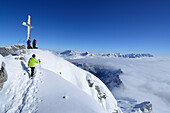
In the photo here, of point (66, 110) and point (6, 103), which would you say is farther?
point (6, 103)

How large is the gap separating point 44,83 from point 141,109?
6698 cm

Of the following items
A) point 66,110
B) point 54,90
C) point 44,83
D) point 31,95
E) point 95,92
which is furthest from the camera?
point 95,92

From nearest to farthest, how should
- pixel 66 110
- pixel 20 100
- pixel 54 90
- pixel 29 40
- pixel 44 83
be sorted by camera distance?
pixel 66 110, pixel 20 100, pixel 54 90, pixel 44 83, pixel 29 40

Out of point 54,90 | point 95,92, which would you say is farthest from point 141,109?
point 54,90

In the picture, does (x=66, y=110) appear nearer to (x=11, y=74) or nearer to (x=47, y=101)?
(x=47, y=101)

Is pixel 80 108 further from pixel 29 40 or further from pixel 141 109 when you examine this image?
pixel 141 109

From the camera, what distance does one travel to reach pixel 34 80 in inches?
386

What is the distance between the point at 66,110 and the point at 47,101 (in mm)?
1943

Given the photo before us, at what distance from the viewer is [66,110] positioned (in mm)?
6148

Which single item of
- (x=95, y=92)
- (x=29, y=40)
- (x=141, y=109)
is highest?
(x=29, y=40)

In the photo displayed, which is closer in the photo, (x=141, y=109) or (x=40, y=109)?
(x=40, y=109)

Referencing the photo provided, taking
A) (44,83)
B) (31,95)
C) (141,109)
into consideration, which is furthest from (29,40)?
(141,109)

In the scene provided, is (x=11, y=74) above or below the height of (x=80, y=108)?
above

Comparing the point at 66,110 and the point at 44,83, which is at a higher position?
the point at 44,83
